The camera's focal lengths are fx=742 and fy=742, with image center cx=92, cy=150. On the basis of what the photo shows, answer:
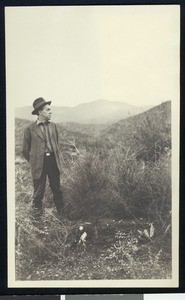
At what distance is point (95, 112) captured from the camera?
6.40 ft

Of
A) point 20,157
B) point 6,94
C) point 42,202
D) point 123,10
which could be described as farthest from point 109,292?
point 123,10

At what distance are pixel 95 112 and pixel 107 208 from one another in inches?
10.0

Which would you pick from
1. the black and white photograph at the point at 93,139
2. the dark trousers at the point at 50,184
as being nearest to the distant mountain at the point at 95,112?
the black and white photograph at the point at 93,139

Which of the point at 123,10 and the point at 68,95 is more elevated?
the point at 123,10

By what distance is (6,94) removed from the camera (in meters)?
1.96

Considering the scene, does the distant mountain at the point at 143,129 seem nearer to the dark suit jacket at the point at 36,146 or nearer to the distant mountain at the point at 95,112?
the distant mountain at the point at 95,112

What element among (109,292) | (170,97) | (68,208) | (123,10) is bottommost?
(109,292)

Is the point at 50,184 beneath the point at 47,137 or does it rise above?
beneath

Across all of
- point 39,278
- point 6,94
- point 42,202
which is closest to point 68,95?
point 6,94

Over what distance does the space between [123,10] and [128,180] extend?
45 centimetres

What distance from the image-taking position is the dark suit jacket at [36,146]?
1954 millimetres

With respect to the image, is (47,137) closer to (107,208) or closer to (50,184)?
(50,184)

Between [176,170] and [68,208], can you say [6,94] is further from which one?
[176,170]

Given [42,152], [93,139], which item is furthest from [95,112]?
[42,152]
